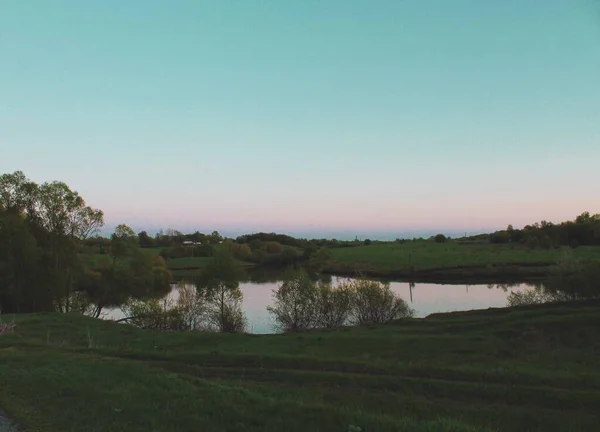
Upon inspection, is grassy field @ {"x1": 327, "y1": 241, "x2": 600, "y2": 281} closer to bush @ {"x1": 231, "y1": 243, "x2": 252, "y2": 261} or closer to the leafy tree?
the leafy tree

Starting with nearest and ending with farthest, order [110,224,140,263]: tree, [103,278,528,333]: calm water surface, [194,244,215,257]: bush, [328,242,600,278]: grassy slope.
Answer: [103,278,528,333]: calm water surface < [110,224,140,263]: tree < [328,242,600,278]: grassy slope < [194,244,215,257]: bush

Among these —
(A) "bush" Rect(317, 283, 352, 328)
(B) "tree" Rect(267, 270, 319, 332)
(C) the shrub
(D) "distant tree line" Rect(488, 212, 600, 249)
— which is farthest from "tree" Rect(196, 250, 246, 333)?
(D) "distant tree line" Rect(488, 212, 600, 249)

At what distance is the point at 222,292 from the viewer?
5153cm

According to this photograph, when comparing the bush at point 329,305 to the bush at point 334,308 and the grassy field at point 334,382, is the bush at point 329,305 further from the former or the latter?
the grassy field at point 334,382

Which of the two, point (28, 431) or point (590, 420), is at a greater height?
point (28, 431)

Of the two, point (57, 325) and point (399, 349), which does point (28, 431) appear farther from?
point (57, 325)

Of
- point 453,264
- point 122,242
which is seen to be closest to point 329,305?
point 122,242

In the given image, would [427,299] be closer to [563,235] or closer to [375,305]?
[375,305]

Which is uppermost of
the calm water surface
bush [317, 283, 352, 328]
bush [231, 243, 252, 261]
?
bush [231, 243, 252, 261]

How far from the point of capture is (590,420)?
37.1 ft

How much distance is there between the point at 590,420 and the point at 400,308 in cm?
3546

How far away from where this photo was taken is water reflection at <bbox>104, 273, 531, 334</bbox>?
179 ft

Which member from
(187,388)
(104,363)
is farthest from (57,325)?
(187,388)

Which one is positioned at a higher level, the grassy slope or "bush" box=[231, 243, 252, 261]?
"bush" box=[231, 243, 252, 261]
